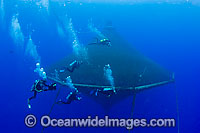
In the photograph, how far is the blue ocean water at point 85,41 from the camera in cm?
1938

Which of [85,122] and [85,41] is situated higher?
[85,41]

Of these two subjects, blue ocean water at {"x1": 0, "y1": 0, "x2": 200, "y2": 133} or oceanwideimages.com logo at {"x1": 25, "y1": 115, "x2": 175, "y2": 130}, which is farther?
blue ocean water at {"x1": 0, "y1": 0, "x2": 200, "y2": 133}

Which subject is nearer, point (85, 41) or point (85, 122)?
point (85, 122)

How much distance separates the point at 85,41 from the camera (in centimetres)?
3212

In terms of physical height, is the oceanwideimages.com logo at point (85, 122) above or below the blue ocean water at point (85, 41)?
below

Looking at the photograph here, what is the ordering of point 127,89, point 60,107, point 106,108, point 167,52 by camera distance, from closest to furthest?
point 127,89 → point 106,108 → point 60,107 → point 167,52

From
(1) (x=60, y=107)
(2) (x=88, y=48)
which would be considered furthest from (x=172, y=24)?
(2) (x=88, y=48)

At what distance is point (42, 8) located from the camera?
38812 mm

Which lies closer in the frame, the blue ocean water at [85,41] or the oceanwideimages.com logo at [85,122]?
the oceanwideimages.com logo at [85,122]

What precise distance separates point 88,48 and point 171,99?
14080 mm

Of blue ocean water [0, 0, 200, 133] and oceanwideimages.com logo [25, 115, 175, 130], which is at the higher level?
blue ocean water [0, 0, 200, 133]

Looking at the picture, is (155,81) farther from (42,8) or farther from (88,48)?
(42,8)

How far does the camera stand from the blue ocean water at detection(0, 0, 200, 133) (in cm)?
1938

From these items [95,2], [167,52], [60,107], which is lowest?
[60,107]
